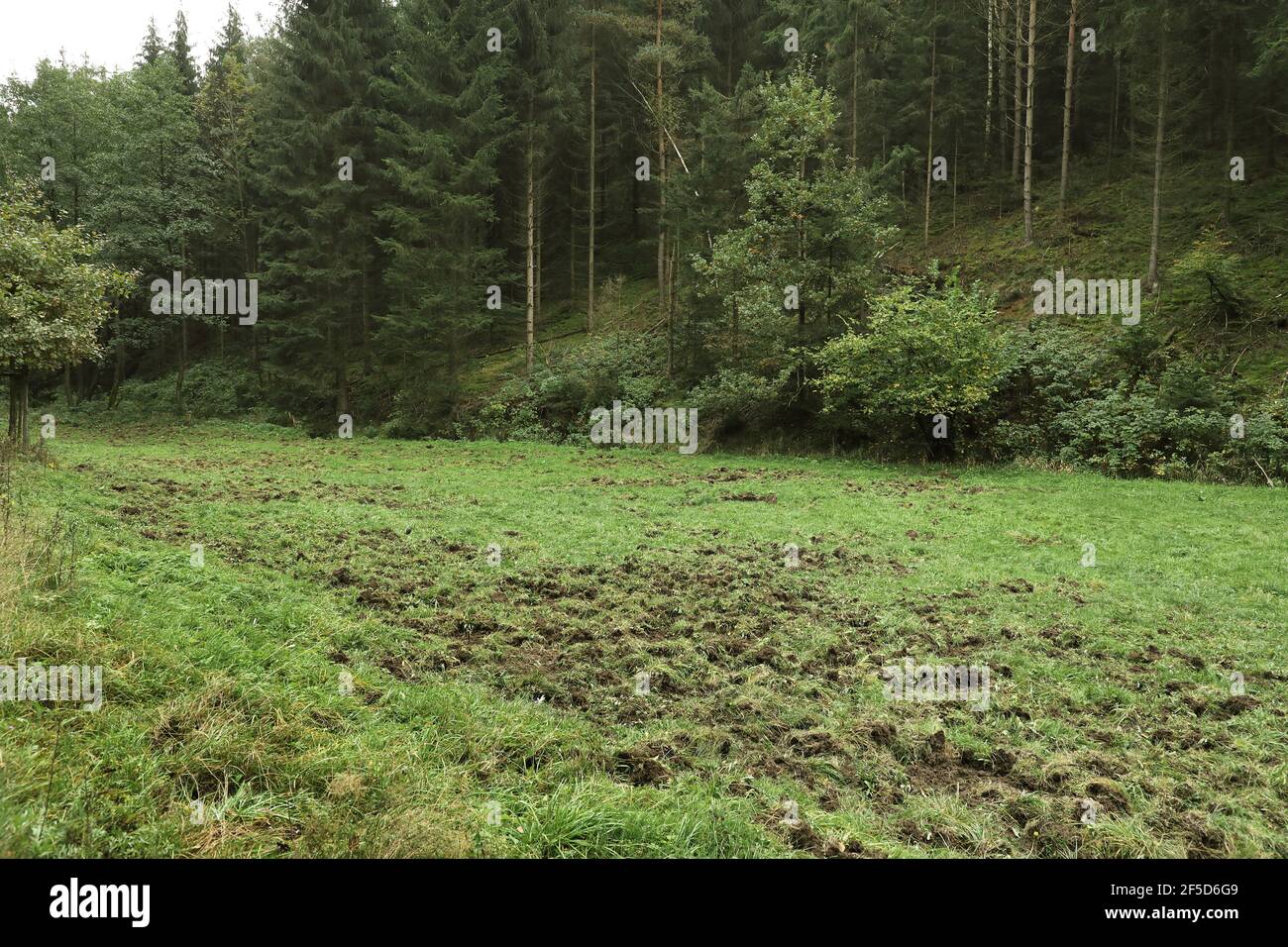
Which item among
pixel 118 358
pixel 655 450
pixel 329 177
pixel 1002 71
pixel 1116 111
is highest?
pixel 1002 71

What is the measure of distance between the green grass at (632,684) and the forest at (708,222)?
8705 millimetres

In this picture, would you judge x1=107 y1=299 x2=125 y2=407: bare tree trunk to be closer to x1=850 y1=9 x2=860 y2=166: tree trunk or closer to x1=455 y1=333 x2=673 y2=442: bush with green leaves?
x1=455 y1=333 x2=673 y2=442: bush with green leaves

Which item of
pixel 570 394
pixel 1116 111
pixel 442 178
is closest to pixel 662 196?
pixel 570 394

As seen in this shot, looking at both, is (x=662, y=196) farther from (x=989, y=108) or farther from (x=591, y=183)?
(x=989, y=108)

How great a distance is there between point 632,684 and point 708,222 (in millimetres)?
21481

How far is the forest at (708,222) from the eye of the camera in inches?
766

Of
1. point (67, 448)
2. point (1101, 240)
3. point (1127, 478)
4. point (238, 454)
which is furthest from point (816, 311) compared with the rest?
point (67, 448)

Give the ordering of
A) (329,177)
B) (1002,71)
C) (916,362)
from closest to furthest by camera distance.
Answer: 1. (916,362)
2. (329,177)
3. (1002,71)

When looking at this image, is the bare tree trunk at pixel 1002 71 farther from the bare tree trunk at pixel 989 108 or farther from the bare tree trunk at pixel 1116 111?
the bare tree trunk at pixel 1116 111

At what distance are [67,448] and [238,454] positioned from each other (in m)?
4.43

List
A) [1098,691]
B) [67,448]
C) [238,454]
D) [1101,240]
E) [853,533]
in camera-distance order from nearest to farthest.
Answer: [1098,691] < [853,533] < [67,448] < [238,454] < [1101,240]

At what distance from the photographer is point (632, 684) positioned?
5.91 metres

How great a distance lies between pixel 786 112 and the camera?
20.9 meters

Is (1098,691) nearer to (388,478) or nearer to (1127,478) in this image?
(1127,478)
